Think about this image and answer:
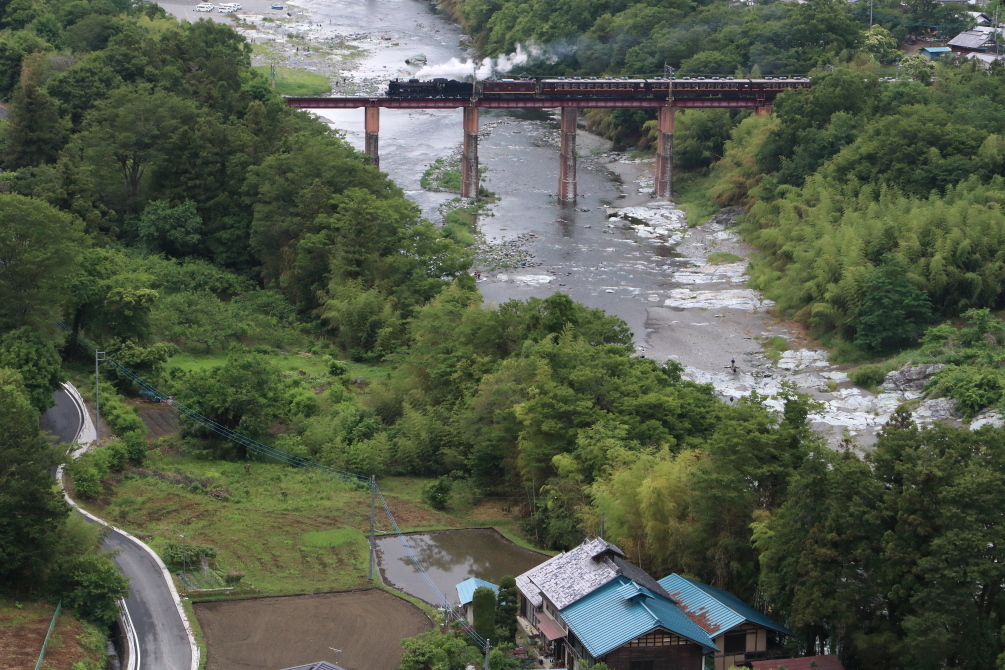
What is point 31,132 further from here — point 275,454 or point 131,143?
point 275,454

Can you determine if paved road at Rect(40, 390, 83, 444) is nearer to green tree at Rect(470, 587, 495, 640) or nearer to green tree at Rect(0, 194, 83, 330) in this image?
green tree at Rect(0, 194, 83, 330)

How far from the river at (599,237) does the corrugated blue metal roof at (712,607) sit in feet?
59.9

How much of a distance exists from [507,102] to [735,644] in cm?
6314

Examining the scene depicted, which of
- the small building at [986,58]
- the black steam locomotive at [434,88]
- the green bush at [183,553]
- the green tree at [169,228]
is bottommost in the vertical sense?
the green bush at [183,553]

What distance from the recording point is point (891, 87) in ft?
276

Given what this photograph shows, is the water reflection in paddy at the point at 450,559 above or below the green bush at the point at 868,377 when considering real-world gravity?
below

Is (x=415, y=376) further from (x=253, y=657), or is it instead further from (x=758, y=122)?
(x=758, y=122)

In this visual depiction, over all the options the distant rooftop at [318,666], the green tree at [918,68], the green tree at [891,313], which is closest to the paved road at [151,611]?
the distant rooftop at [318,666]

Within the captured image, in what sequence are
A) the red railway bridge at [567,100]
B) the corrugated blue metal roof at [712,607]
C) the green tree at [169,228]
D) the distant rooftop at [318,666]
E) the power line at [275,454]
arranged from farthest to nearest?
the red railway bridge at [567,100]
the green tree at [169,228]
the power line at [275,454]
the corrugated blue metal roof at [712,607]
the distant rooftop at [318,666]

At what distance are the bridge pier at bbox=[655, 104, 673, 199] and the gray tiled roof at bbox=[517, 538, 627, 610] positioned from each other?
5767cm

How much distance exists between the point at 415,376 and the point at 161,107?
1140 inches

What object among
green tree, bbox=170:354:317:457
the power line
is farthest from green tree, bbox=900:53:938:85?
the power line

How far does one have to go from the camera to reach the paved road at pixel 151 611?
35006 mm

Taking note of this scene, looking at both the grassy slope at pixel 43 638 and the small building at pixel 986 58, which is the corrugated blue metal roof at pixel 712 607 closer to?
the grassy slope at pixel 43 638
